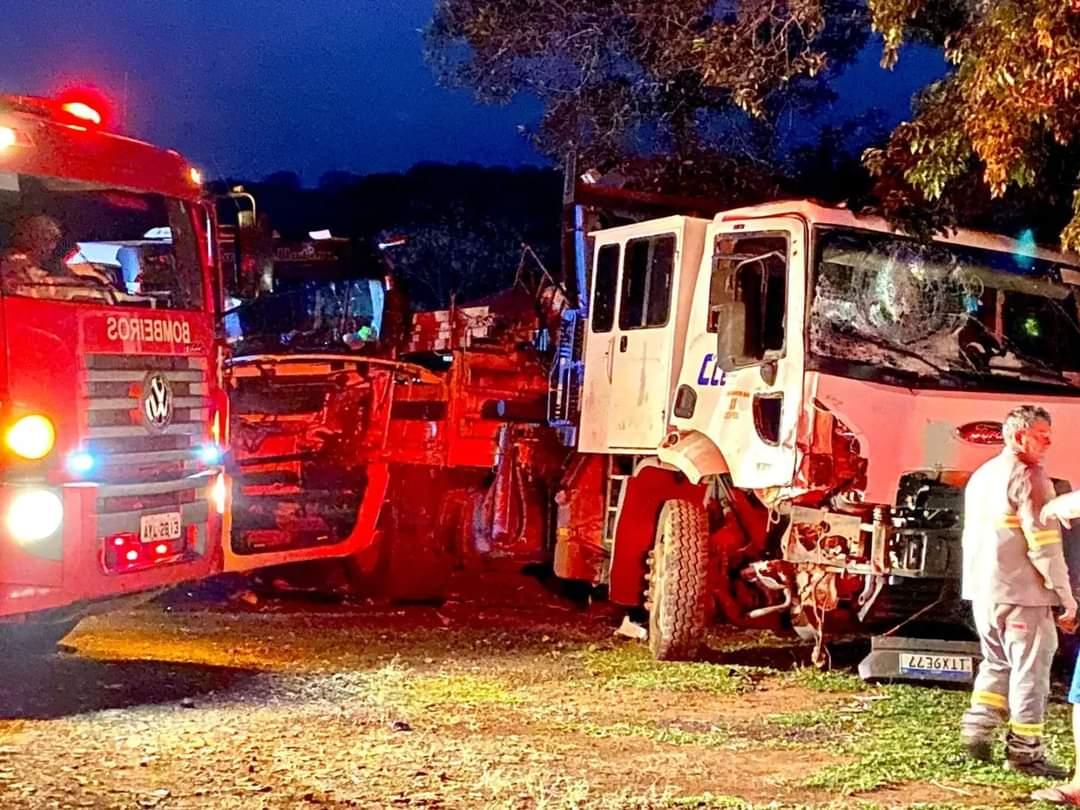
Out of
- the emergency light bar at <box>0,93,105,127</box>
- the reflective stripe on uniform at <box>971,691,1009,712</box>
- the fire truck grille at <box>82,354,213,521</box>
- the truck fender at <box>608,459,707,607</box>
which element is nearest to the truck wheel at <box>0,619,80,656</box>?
the fire truck grille at <box>82,354,213,521</box>

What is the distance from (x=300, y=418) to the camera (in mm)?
10648

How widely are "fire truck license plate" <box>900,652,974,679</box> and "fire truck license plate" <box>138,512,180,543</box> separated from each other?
4.03 meters

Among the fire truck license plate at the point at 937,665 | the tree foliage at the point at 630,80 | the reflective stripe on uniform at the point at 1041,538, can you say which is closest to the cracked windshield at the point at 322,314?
the tree foliage at the point at 630,80

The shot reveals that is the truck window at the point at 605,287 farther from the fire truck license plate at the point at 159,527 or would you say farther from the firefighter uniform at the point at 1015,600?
the firefighter uniform at the point at 1015,600

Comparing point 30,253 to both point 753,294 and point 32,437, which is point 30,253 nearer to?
point 32,437

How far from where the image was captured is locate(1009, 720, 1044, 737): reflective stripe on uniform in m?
6.18

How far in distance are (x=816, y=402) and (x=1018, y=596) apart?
5.97 feet

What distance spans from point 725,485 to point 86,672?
3887mm

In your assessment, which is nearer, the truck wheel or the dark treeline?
the truck wheel

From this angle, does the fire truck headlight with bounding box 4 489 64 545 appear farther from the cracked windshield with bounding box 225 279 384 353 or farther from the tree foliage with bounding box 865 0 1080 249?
the cracked windshield with bounding box 225 279 384 353

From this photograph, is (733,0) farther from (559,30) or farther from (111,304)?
(111,304)

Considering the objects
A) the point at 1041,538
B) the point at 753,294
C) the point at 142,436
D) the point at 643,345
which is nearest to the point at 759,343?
the point at 753,294

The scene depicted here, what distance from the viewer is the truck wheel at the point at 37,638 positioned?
8.36 meters

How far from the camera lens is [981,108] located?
8.29 metres
